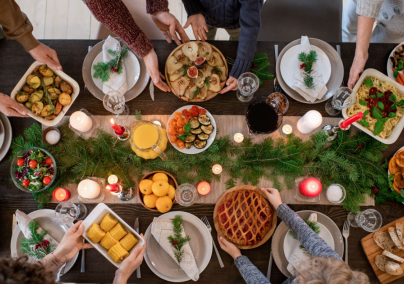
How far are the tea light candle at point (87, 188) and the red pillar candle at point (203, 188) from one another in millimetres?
558

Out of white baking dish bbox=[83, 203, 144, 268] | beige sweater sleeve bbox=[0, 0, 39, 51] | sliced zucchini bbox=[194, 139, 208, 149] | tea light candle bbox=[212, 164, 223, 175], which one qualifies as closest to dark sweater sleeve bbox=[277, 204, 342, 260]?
Result: tea light candle bbox=[212, 164, 223, 175]

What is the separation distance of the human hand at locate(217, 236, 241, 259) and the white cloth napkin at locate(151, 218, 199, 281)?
6.6 inches

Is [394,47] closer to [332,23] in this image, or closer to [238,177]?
[332,23]

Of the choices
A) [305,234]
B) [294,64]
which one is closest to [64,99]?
[294,64]

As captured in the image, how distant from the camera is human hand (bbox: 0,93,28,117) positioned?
4.08 feet

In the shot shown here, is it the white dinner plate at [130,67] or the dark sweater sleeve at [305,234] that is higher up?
the white dinner plate at [130,67]

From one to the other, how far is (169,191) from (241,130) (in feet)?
1.78

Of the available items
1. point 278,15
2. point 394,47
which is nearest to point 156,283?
point 394,47

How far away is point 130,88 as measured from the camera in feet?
4.75

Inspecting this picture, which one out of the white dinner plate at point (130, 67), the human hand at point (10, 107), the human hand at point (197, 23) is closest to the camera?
the human hand at point (10, 107)

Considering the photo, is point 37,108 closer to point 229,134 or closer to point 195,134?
point 195,134

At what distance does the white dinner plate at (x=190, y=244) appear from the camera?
1309 millimetres

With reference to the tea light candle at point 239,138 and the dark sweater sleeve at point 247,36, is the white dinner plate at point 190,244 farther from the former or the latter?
the dark sweater sleeve at point 247,36

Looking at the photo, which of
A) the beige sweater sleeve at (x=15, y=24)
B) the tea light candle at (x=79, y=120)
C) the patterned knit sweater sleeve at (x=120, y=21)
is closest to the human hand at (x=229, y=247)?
the tea light candle at (x=79, y=120)
